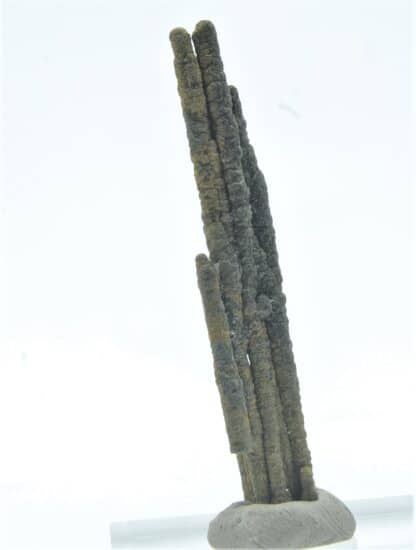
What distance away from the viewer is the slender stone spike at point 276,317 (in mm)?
4727

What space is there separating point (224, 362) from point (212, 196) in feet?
2.08

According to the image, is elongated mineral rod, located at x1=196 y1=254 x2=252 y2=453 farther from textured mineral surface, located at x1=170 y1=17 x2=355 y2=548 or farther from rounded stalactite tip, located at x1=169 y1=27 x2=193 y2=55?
rounded stalactite tip, located at x1=169 y1=27 x2=193 y2=55

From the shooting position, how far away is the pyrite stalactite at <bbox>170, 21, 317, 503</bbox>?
4.61 metres

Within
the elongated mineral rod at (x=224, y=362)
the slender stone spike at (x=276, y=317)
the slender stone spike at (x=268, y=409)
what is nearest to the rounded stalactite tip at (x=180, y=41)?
the slender stone spike at (x=276, y=317)

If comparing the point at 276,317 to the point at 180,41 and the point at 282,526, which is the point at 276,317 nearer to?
the point at 282,526

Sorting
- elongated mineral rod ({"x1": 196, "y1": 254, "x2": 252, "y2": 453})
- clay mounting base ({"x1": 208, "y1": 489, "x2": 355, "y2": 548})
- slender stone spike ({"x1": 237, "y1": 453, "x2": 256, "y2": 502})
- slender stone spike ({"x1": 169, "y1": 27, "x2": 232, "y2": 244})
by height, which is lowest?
clay mounting base ({"x1": 208, "y1": 489, "x2": 355, "y2": 548})

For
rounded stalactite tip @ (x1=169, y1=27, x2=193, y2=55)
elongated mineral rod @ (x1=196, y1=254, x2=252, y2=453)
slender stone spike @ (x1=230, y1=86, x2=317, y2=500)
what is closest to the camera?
elongated mineral rod @ (x1=196, y1=254, x2=252, y2=453)

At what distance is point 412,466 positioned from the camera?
18.6 ft

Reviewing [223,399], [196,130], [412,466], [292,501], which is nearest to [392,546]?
[292,501]

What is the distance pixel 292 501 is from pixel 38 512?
4.43 ft

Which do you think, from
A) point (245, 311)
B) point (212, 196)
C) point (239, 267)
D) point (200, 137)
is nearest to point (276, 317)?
point (245, 311)

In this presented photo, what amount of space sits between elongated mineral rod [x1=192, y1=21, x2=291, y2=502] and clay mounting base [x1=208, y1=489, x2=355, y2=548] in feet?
0.46

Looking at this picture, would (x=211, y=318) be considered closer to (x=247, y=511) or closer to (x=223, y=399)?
(x=223, y=399)

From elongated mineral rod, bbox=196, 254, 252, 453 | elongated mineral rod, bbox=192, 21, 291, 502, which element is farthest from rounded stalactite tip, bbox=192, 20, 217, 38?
elongated mineral rod, bbox=196, 254, 252, 453
